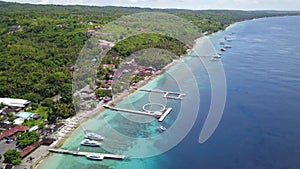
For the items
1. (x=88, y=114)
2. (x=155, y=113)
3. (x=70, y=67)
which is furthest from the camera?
(x=70, y=67)

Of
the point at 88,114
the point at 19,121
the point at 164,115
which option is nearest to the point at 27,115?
the point at 19,121

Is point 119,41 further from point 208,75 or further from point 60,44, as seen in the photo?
point 208,75

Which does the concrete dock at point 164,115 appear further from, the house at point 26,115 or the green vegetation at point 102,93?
the house at point 26,115

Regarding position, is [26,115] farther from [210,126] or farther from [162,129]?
[210,126]

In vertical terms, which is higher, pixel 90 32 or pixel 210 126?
pixel 90 32

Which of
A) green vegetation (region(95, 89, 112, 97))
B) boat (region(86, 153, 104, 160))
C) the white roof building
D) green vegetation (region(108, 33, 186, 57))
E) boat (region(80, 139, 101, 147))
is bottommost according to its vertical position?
boat (region(86, 153, 104, 160))

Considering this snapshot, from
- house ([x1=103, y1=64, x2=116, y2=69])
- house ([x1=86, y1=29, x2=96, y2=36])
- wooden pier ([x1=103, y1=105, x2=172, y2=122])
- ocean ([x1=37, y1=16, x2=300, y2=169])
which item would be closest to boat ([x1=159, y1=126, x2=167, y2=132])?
ocean ([x1=37, y1=16, x2=300, y2=169])

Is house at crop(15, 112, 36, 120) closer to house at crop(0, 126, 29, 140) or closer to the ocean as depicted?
house at crop(0, 126, 29, 140)
